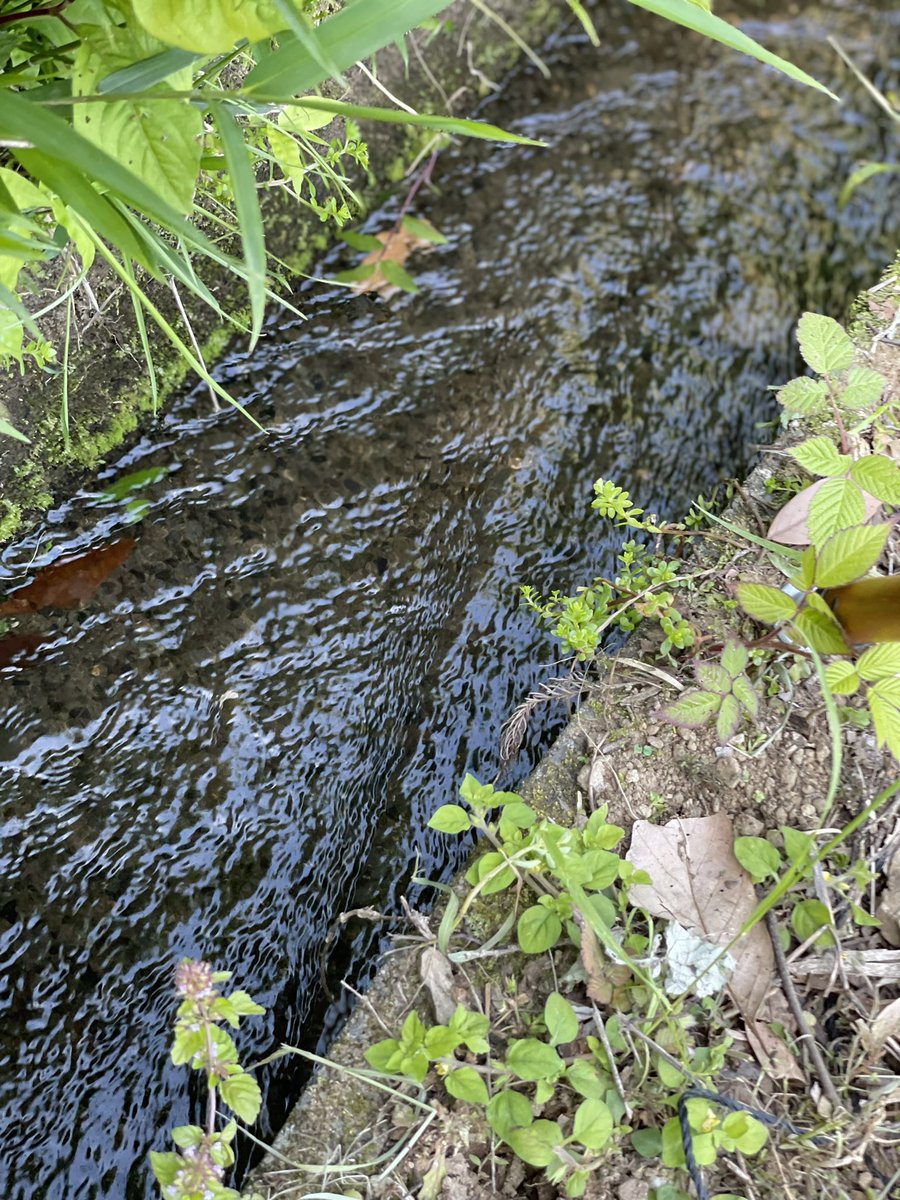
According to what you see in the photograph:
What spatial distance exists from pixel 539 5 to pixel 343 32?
6.42 ft

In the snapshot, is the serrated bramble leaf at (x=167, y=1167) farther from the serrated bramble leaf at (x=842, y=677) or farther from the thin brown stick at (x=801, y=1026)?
the serrated bramble leaf at (x=842, y=677)

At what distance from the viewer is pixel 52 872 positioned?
4.68 ft

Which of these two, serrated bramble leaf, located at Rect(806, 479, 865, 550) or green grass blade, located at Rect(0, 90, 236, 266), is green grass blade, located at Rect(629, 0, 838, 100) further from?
green grass blade, located at Rect(0, 90, 236, 266)

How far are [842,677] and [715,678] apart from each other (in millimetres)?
191

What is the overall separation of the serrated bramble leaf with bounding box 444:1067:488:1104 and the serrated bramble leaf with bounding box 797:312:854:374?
122 cm

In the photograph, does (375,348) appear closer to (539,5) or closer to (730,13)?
(539,5)

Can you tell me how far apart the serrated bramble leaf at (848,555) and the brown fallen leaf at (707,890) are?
43 centimetres

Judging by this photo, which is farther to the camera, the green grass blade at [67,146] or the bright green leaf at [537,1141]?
the bright green leaf at [537,1141]

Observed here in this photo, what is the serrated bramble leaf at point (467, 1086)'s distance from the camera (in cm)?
116

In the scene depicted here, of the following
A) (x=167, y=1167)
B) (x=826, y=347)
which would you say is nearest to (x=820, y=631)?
(x=826, y=347)

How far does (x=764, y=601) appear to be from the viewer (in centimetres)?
134

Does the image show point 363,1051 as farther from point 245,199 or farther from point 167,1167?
→ point 245,199

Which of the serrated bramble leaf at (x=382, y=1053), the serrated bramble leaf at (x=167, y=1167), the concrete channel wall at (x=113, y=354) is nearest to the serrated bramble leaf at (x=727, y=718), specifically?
the serrated bramble leaf at (x=382, y=1053)

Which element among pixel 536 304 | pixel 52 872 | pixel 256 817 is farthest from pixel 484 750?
pixel 536 304
